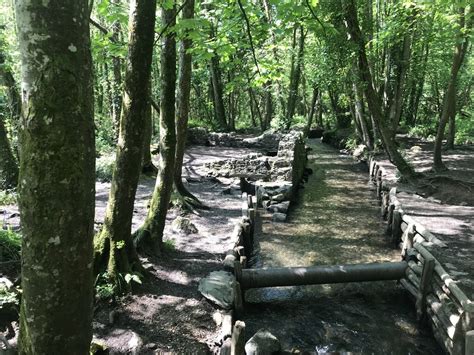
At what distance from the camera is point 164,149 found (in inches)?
288

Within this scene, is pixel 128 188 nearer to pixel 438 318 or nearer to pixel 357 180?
pixel 438 318

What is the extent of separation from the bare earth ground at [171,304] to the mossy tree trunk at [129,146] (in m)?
0.58

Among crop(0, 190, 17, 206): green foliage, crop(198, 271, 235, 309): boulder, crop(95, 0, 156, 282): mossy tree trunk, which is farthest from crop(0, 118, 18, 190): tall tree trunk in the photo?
crop(198, 271, 235, 309): boulder

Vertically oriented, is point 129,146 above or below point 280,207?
above

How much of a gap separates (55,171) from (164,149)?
16.9 ft

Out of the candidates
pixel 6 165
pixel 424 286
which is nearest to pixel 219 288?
pixel 424 286

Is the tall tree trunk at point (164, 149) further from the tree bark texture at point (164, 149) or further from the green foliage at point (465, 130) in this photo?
the green foliage at point (465, 130)

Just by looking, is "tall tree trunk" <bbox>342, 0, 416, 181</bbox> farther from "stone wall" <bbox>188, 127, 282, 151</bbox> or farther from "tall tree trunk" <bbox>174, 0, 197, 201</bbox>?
"stone wall" <bbox>188, 127, 282, 151</bbox>

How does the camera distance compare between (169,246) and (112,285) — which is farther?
(169,246)

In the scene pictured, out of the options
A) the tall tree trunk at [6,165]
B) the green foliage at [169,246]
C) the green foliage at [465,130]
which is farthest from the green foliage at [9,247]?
the green foliage at [465,130]

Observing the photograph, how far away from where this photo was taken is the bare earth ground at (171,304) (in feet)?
15.4

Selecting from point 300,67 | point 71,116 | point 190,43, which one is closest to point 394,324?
point 71,116

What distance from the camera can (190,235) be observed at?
28.3 ft

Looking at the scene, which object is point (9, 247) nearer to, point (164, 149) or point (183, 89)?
point (164, 149)
